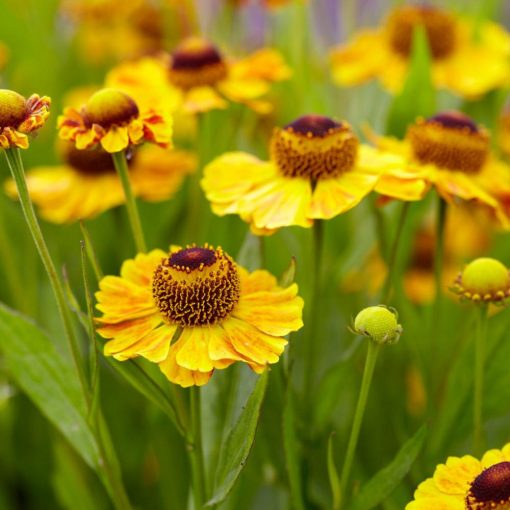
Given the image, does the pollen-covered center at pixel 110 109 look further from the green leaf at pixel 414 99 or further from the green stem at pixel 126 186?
the green leaf at pixel 414 99

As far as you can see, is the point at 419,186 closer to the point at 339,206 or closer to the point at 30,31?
the point at 339,206

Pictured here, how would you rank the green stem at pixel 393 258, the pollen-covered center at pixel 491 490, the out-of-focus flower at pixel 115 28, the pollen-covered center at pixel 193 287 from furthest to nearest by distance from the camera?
the out-of-focus flower at pixel 115 28, the green stem at pixel 393 258, the pollen-covered center at pixel 193 287, the pollen-covered center at pixel 491 490

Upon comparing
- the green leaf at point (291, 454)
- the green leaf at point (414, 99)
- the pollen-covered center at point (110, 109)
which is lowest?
the green leaf at point (291, 454)

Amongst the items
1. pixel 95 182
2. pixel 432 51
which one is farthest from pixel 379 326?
pixel 432 51

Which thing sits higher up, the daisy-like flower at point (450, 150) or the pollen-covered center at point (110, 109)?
the pollen-covered center at point (110, 109)

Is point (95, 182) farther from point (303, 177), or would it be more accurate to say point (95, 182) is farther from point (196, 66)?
point (303, 177)

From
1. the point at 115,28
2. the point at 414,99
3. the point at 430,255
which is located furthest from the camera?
the point at 115,28

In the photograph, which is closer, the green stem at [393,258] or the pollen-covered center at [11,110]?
the pollen-covered center at [11,110]

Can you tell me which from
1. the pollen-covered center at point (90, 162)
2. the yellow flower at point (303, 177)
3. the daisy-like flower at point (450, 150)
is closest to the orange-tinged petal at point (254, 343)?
the yellow flower at point (303, 177)
